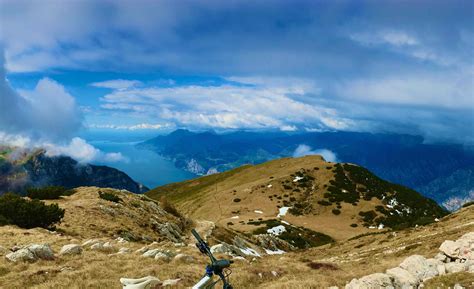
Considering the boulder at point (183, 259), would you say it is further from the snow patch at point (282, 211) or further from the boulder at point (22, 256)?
the snow patch at point (282, 211)

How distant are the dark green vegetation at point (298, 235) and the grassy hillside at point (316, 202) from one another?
2.08 m

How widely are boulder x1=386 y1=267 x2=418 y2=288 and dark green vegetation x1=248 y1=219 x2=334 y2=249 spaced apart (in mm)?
65685

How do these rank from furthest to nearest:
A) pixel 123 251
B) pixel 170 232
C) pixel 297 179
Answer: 1. pixel 297 179
2. pixel 170 232
3. pixel 123 251

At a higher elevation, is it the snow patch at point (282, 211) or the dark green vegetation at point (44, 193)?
the dark green vegetation at point (44, 193)

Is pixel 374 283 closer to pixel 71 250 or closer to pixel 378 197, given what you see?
pixel 71 250

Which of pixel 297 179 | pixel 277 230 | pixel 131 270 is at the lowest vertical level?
pixel 277 230

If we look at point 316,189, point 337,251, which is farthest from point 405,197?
point 337,251

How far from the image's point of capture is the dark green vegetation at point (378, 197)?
109m

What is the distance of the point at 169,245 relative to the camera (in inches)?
1155

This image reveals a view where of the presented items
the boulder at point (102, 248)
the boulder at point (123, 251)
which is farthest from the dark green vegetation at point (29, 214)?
the boulder at point (123, 251)

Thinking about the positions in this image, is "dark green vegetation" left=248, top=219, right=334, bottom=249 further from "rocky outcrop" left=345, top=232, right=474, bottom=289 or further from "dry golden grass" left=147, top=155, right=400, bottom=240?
"rocky outcrop" left=345, top=232, right=474, bottom=289

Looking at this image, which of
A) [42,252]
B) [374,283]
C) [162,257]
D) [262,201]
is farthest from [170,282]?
[262,201]

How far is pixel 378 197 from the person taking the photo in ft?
414

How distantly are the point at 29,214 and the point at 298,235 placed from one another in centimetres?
6777
